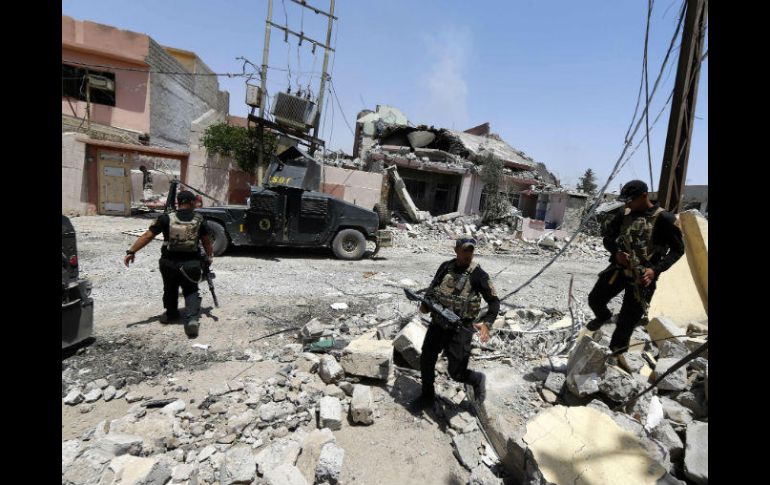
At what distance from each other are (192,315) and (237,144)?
10.2 metres

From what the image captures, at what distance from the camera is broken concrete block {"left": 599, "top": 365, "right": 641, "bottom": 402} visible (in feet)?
8.92

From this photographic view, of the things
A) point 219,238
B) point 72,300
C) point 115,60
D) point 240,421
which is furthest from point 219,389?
point 115,60

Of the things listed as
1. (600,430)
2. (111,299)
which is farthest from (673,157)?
(111,299)

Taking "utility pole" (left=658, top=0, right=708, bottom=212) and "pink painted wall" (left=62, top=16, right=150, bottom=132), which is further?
"pink painted wall" (left=62, top=16, right=150, bottom=132)

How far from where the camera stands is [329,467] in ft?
7.00

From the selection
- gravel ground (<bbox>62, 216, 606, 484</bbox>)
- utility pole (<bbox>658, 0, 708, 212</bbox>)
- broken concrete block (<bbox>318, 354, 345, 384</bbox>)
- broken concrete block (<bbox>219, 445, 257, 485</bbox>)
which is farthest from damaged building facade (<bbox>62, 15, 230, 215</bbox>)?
utility pole (<bbox>658, 0, 708, 212</bbox>)

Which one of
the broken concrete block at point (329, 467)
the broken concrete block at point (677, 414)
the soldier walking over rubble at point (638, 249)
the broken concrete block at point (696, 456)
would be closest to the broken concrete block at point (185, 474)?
the broken concrete block at point (329, 467)

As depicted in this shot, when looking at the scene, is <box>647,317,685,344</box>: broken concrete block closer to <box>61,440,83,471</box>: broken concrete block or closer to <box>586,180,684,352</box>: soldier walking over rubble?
<box>586,180,684,352</box>: soldier walking over rubble

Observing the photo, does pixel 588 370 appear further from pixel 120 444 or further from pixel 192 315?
pixel 192 315

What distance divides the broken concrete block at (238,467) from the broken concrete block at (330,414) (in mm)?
510

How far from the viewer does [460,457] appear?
247 centimetres

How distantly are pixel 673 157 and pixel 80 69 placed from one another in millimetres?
18612

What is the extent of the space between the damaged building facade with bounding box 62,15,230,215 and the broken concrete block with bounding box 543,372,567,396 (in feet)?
41.0
